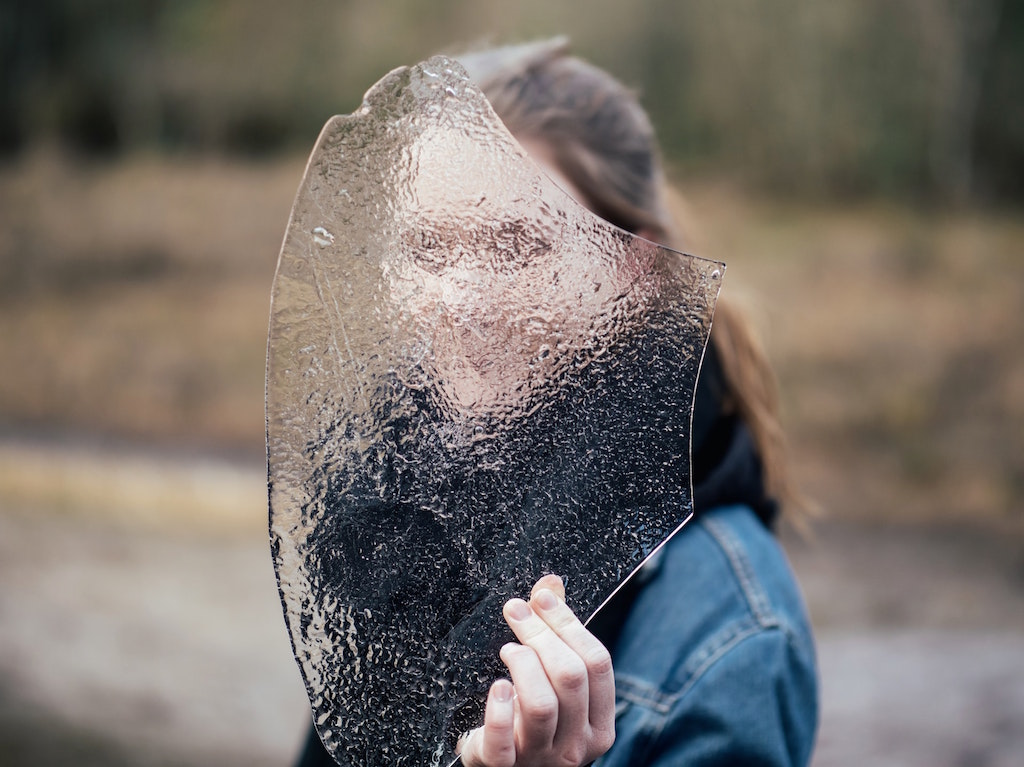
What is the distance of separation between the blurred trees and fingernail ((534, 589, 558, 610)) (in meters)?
6.96

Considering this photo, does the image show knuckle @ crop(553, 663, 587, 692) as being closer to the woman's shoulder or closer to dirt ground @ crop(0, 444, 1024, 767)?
the woman's shoulder

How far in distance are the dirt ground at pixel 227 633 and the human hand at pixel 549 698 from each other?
86.1 inches

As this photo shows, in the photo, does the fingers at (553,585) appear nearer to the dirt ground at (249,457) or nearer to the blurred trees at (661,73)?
the dirt ground at (249,457)

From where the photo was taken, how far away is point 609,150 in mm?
1082

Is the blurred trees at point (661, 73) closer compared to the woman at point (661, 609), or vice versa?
the woman at point (661, 609)

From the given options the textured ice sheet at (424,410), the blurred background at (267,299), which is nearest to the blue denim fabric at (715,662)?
the textured ice sheet at (424,410)

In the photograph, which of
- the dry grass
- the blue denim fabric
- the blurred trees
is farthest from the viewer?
the blurred trees

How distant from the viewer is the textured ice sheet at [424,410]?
681mm

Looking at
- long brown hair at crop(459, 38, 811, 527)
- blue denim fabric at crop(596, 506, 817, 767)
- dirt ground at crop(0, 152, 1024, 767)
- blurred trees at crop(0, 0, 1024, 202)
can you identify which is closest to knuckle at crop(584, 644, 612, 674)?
blue denim fabric at crop(596, 506, 817, 767)

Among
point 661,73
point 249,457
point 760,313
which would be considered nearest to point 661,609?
point 760,313

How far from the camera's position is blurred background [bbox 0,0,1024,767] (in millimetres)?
4043

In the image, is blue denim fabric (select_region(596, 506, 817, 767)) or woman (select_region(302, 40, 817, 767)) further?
blue denim fabric (select_region(596, 506, 817, 767))

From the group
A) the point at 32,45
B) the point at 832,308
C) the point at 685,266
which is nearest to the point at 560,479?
the point at 685,266

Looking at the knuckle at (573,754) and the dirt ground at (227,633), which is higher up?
the knuckle at (573,754)
